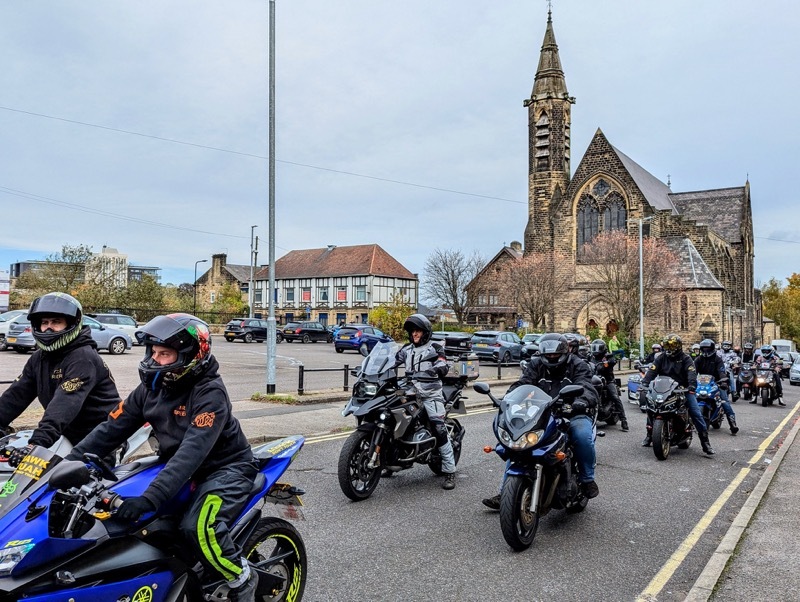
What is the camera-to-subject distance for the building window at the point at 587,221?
5303 cm

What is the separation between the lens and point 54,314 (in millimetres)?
4145

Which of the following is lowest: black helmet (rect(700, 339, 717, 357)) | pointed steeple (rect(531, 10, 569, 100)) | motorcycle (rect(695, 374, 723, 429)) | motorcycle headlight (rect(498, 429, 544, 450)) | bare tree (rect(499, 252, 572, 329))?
motorcycle (rect(695, 374, 723, 429))

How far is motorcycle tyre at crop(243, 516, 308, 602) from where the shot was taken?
3.59m

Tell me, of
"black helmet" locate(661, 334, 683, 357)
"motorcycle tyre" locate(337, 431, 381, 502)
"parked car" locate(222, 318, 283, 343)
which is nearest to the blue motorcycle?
"motorcycle tyre" locate(337, 431, 381, 502)

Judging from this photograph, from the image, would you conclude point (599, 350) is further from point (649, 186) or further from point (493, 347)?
point (649, 186)

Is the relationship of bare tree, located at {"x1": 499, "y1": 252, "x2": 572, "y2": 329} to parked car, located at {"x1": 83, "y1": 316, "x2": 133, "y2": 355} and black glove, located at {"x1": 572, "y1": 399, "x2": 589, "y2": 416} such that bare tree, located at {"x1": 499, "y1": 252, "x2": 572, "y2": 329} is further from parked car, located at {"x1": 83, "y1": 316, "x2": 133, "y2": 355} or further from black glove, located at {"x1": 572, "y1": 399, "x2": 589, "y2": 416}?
black glove, located at {"x1": 572, "y1": 399, "x2": 589, "y2": 416}

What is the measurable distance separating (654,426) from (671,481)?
1345 mm

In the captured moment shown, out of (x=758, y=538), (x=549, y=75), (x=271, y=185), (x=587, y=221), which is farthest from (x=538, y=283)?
(x=758, y=538)

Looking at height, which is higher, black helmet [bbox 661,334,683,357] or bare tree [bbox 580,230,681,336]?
bare tree [bbox 580,230,681,336]

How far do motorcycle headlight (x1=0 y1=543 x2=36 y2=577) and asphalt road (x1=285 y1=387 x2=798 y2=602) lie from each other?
82.8 inches

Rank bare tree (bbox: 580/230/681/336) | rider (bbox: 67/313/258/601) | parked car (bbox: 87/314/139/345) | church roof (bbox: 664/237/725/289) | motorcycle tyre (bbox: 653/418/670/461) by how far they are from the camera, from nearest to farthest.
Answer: rider (bbox: 67/313/258/601) < motorcycle tyre (bbox: 653/418/670/461) < parked car (bbox: 87/314/139/345) < bare tree (bbox: 580/230/681/336) < church roof (bbox: 664/237/725/289)

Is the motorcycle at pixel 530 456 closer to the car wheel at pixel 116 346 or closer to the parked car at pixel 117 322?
the car wheel at pixel 116 346

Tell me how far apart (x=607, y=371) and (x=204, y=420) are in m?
10.7

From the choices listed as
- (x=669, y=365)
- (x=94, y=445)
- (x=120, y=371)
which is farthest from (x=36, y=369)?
(x=120, y=371)
